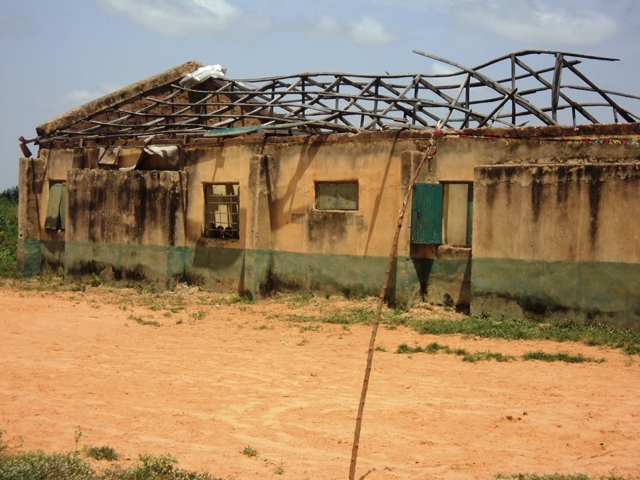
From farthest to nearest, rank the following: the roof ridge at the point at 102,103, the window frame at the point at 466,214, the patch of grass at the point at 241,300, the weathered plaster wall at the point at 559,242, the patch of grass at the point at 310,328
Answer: the roof ridge at the point at 102,103, the patch of grass at the point at 241,300, the window frame at the point at 466,214, the patch of grass at the point at 310,328, the weathered plaster wall at the point at 559,242

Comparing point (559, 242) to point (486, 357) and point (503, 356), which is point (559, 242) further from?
point (486, 357)

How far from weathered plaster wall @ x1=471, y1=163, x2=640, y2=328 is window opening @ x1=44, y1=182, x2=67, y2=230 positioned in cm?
1079

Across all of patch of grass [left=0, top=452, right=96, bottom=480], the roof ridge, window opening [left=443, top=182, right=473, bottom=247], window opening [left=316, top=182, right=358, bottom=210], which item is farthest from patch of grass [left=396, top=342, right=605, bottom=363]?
the roof ridge

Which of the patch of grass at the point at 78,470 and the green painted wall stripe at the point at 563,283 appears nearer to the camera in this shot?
the patch of grass at the point at 78,470

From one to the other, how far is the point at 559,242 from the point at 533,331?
1.43 meters

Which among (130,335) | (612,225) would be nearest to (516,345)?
(612,225)

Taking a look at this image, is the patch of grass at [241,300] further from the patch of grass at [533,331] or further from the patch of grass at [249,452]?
the patch of grass at [249,452]

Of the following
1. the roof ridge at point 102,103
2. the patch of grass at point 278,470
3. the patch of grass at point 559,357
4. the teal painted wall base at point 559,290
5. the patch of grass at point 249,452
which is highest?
the roof ridge at point 102,103

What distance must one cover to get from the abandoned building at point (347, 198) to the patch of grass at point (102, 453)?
7.77 m

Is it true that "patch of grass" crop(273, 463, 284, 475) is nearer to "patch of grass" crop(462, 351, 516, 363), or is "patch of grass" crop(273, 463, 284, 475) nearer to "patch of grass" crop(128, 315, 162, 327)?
"patch of grass" crop(462, 351, 516, 363)

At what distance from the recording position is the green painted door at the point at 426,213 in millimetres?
13500

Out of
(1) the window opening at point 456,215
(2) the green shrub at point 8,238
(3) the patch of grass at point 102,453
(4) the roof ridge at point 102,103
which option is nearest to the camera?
(3) the patch of grass at point 102,453

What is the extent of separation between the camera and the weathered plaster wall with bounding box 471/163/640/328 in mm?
11344

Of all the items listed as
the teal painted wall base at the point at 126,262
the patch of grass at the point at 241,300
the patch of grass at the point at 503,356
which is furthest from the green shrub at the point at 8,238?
the patch of grass at the point at 503,356
